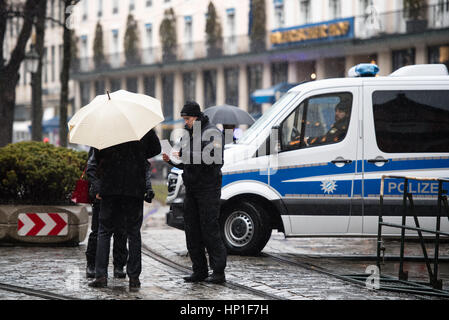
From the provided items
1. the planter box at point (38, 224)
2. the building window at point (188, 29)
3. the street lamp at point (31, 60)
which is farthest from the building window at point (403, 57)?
the planter box at point (38, 224)

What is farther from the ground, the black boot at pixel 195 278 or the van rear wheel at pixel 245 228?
the van rear wheel at pixel 245 228

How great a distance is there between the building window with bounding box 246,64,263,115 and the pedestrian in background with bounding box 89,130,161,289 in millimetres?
42383

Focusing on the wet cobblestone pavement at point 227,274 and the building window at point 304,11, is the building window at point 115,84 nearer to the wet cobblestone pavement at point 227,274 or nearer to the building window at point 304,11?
the building window at point 304,11

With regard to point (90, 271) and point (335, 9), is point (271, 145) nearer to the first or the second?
point (90, 271)

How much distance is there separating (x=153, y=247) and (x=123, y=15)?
52498 millimetres

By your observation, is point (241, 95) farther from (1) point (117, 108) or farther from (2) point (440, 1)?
(1) point (117, 108)

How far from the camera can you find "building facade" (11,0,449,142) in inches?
1628

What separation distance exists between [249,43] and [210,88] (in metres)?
7.22

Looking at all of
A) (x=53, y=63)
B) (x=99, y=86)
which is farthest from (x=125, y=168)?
(x=53, y=63)

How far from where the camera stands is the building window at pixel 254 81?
2036 inches

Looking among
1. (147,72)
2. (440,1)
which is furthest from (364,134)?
(147,72)

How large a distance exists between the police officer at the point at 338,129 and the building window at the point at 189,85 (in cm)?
4647

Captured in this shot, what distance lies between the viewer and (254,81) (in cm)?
5284
